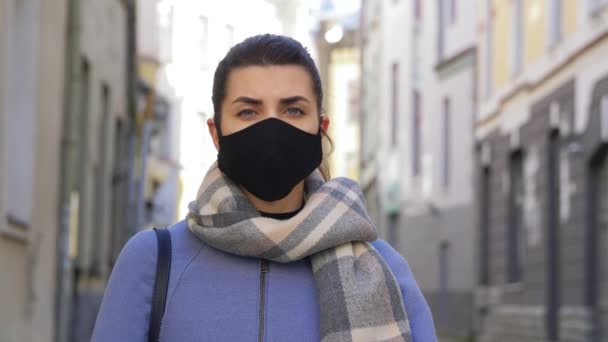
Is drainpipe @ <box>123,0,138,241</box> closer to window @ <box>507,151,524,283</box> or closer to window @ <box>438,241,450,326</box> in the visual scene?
window @ <box>507,151,524,283</box>

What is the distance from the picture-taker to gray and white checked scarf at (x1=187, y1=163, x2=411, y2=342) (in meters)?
2.79

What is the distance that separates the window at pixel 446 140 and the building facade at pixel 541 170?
2421 mm

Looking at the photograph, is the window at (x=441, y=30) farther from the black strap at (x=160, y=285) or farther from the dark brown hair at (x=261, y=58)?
the black strap at (x=160, y=285)

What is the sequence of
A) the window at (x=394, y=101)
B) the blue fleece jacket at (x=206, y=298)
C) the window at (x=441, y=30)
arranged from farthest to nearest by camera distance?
the window at (x=394, y=101) → the window at (x=441, y=30) → the blue fleece jacket at (x=206, y=298)

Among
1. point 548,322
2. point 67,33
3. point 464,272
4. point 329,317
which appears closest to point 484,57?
point 464,272

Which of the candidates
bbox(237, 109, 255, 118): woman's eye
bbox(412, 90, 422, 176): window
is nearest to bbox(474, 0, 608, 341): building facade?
bbox(412, 90, 422, 176): window

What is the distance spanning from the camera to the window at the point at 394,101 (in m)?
34.6

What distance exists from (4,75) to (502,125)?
1478cm

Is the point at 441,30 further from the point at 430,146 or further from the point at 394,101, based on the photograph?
the point at 394,101

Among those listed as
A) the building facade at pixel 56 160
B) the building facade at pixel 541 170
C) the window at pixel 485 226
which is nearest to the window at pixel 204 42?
the building facade at pixel 541 170

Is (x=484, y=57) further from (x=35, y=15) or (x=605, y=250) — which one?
(x=35, y=15)

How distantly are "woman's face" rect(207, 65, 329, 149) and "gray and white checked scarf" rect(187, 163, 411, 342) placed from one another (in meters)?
0.16

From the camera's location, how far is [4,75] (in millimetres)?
9438

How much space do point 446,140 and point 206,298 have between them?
2576 cm
